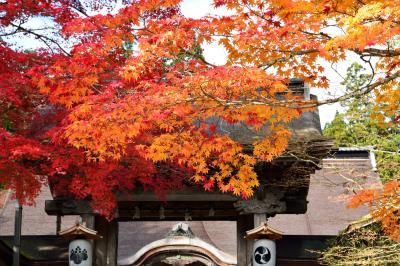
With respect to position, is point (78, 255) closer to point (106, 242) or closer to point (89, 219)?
point (89, 219)

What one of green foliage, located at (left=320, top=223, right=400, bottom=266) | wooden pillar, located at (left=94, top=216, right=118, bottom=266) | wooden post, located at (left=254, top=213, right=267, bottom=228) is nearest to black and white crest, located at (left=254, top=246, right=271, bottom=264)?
wooden post, located at (left=254, top=213, right=267, bottom=228)

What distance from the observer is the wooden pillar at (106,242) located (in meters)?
11.8

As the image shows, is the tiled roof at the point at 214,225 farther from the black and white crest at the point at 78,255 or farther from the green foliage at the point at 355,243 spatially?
the black and white crest at the point at 78,255

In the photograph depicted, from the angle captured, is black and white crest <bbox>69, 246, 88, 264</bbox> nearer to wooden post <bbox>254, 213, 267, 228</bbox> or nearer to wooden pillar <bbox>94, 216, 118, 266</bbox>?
wooden pillar <bbox>94, 216, 118, 266</bbox>

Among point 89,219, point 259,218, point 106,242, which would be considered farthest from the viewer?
point 106,242

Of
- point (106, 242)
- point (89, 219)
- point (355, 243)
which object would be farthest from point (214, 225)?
point (89, 219)

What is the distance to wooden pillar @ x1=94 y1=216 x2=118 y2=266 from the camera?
1180 cm

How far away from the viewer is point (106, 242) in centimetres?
1205

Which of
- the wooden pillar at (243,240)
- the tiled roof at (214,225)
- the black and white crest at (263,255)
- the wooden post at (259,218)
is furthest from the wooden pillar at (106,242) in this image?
the black and white crest at (263,255)

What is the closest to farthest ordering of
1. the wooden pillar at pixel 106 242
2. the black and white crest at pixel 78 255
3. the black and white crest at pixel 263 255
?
the black and white crest at pixel 263 255 < the black and white crest at pixel 78 255 < the wooden pillar at pixel 106 242

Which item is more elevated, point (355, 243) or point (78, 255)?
point (355, 243)

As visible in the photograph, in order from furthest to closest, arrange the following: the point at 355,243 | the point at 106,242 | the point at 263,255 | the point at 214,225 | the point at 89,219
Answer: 1. the point at 214,225
2. the point at 106,242
3. the point at 355,243
4. the point at 89,219
5. the point at 263,255

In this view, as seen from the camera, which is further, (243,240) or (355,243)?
(243,240)

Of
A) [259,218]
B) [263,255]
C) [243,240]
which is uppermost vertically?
[259,218]
